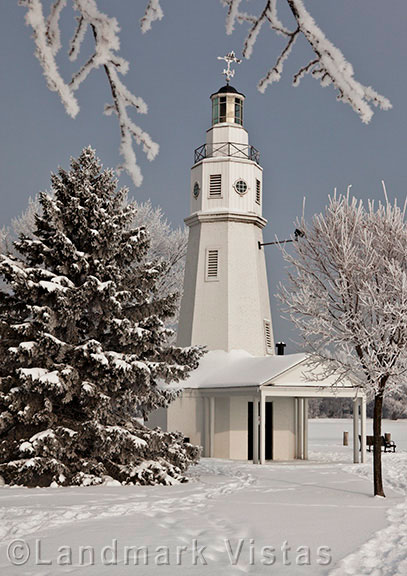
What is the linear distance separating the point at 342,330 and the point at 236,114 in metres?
16.5

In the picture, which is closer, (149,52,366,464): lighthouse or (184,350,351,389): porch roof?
(184,350,351,389): porch roof

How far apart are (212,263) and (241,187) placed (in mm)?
3318

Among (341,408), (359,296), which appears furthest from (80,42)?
(341,408)

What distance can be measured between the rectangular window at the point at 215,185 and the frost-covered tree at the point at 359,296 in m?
12.9

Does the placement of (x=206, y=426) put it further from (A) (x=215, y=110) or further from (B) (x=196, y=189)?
(A) (x=215, y=110)

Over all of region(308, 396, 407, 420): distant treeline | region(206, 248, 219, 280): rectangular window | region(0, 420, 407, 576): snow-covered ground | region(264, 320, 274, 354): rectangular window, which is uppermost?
region(206, 248, 219, 280): rectangular window

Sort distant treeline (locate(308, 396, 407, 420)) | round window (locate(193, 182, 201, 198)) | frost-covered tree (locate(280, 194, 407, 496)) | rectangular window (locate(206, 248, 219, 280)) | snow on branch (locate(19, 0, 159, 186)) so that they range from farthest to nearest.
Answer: distant treeline (locate(308, 396, 407, 420))
round window (locate(193, 182, 201, 198))
rectangular window (locate(206, 248, 219, 280))
frost-covered tree (locate(280, 194, 407, 496))
snow on branch (locate(19, 0, 159, 186))

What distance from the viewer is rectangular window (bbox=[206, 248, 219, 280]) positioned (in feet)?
94.4

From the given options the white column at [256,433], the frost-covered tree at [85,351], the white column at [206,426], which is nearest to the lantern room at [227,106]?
the white column at [206,426]

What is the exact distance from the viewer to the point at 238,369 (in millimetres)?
26750

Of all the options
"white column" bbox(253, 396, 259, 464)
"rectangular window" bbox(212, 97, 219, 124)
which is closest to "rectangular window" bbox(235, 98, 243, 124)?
"rectangular window" bbox(212, 97, 219, 124)

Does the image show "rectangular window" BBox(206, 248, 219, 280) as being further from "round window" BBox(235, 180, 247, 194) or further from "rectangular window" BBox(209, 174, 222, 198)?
"round window" BBox(235, 180, 247, 194)

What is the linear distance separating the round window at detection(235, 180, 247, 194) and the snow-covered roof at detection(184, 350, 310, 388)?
21.1ft

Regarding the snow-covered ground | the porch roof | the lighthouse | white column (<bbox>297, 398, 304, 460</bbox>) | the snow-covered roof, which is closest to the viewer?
the snow-covered ground
